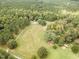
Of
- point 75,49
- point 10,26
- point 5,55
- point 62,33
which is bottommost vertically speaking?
point 75,49

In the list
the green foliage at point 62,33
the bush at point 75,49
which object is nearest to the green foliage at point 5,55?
the green foliage at point 62,33

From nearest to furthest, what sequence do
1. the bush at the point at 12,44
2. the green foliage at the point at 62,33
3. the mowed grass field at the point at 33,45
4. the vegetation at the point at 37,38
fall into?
the mowed grass field at the point at 33,45 → the vegetation at the point at 37,38 → the bush at the point at 12,44 → the green foliage at the point at 62,33

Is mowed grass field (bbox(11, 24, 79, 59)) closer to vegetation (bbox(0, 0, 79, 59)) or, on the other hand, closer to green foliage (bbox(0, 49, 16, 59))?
vegetation (bbox(0, 0, 79, 59))

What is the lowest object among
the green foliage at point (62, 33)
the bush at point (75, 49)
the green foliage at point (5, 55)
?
the bush at point (75, 49)

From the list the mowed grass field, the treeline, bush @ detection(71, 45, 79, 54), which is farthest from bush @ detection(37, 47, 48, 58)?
the treeline

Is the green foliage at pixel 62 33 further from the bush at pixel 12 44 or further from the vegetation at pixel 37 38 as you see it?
the bush at pixel 12 44

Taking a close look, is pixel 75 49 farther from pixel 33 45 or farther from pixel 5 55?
pixel 5 55

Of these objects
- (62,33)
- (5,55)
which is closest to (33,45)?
(5,55)

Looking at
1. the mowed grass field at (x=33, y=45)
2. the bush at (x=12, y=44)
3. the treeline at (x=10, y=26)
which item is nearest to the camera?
the mowed grass field at (x=33, y=45)

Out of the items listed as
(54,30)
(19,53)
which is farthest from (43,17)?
(19,53)
